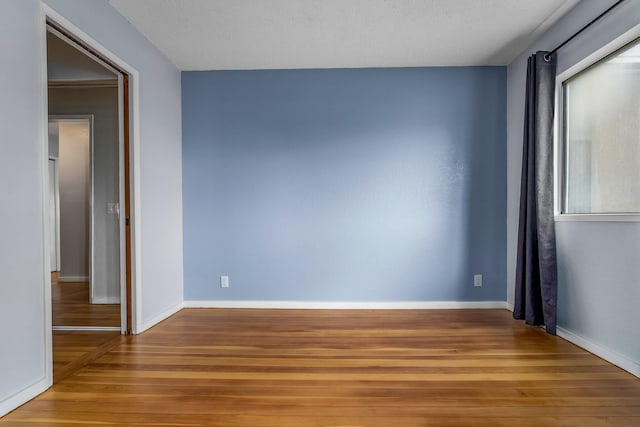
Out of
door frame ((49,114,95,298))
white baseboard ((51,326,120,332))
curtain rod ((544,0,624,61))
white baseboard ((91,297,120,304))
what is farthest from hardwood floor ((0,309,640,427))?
curtain rod ((544,0,624,61))

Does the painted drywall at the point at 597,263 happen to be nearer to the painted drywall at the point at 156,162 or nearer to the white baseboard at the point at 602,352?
the white baseboard at the point at 602,352

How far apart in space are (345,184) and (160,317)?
2.27 metres

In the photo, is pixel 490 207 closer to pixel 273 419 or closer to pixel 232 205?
pixel 232 205

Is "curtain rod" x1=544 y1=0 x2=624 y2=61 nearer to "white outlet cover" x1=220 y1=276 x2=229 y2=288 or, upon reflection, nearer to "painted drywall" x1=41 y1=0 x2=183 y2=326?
"painted drywall" x1=41 y1=0 x2=183 y2=326

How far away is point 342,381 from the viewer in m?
2.20

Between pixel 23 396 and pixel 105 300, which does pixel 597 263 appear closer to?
pixel 23 396

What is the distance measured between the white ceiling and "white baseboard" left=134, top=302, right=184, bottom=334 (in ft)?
8.32

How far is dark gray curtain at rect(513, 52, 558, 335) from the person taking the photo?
295cm

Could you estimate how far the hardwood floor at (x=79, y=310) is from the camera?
340cm

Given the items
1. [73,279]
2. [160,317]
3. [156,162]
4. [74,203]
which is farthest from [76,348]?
[74,203]

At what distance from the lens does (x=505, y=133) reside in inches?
151

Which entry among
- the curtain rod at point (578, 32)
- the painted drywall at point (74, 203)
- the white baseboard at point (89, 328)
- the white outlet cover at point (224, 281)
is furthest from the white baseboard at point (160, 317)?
the curtain rod at point (578, 32)

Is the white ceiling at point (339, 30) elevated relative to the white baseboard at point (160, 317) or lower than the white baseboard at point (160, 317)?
elevated

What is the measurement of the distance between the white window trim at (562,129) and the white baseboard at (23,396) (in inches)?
144
